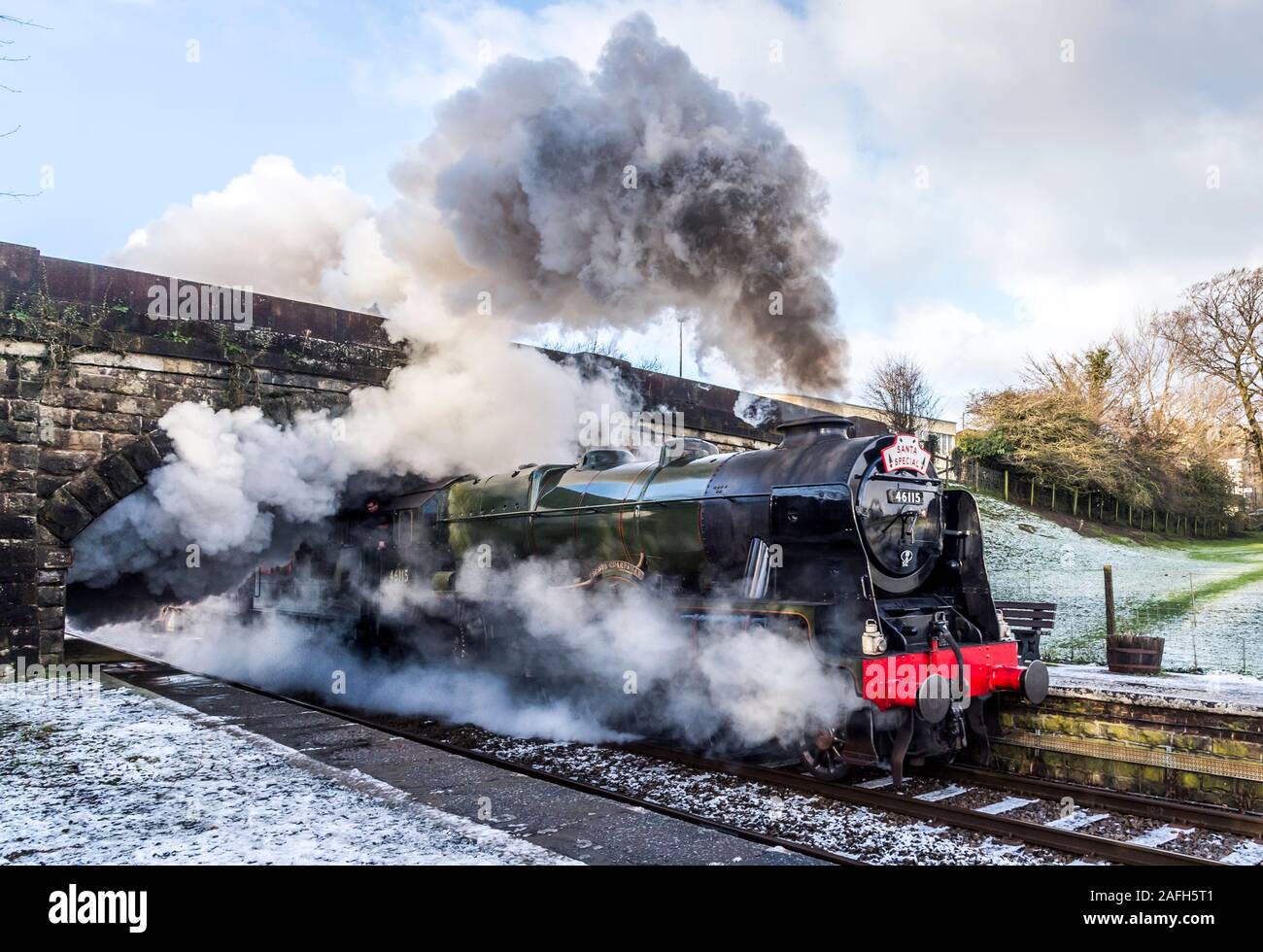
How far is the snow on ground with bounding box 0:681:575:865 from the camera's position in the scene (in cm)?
471

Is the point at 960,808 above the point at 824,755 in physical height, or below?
below

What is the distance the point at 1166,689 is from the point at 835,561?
5.15 metres

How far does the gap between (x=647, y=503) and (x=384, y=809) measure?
12.1 ft

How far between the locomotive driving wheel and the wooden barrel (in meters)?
6.40

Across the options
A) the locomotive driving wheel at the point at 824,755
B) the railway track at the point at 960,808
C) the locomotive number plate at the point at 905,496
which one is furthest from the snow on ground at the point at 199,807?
the locomotive number plate at the point at 905,496

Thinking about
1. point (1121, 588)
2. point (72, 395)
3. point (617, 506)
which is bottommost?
point (1121, 588)

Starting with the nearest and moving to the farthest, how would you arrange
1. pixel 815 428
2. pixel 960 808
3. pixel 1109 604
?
pixel 960 808 → pixel 815 428 → pixel 1109 604

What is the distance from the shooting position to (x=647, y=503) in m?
8.27

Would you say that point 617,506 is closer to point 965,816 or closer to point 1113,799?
point 965,816

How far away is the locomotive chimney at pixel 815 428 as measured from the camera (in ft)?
24.6

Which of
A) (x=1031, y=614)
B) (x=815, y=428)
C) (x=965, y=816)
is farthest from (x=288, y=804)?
(x=1031, y=614)

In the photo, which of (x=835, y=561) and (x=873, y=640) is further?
(x=835, y=561)

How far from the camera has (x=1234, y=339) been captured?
1048 inches
